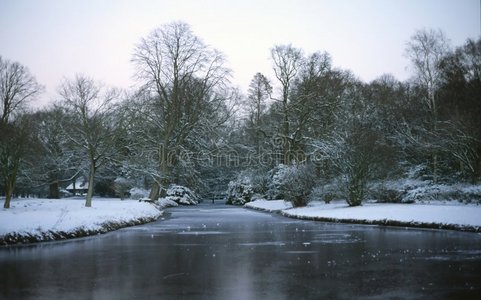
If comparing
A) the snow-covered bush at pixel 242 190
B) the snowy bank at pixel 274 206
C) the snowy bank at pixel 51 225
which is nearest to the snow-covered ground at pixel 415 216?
the snowy bank at pixel 274 206

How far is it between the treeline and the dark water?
1329cm

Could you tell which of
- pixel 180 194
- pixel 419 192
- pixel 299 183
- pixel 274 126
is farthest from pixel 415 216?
pixel 180 194

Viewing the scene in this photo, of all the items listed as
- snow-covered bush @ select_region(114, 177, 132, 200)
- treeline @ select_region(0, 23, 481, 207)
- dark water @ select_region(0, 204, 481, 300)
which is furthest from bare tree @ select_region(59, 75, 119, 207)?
snow-covered bush @ select_region(114, 177, 132, 200)

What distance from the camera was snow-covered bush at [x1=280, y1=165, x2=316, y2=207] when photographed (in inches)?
1379

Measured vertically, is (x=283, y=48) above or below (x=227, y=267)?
above

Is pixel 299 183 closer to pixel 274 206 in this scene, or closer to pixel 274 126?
pixel 274 206

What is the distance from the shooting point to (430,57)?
41.7 metres

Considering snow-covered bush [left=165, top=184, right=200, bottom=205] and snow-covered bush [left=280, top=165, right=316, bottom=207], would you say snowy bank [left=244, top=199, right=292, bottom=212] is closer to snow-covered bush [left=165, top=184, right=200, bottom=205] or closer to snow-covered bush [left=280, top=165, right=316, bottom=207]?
snow-covered bush [left=280, top=165, right=316, bottom=207]

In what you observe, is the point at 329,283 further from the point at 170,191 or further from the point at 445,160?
the point at 170,191

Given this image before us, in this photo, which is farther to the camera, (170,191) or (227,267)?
(170,191)

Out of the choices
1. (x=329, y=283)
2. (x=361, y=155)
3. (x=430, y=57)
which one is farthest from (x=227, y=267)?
(x=430, y=57)

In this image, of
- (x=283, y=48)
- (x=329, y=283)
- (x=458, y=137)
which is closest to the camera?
(x=329, y=283)

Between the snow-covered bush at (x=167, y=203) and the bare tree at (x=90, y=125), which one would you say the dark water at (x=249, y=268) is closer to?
the bare tree at (x=90, y=125)

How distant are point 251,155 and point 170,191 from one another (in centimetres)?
1099
